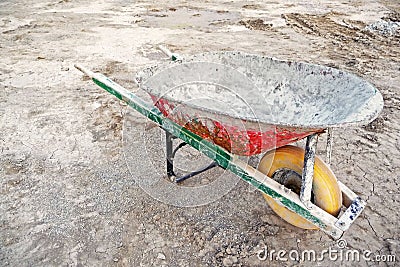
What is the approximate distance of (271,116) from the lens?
2.84 m

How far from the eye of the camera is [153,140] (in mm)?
3713

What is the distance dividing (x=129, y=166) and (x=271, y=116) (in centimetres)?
134

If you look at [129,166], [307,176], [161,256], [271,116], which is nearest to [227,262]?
[161,256]

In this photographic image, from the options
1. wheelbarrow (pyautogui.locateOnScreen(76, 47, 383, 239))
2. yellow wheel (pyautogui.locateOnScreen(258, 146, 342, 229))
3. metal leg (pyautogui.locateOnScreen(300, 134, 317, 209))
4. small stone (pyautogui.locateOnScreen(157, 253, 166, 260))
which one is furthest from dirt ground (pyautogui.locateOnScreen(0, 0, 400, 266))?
metal leg (pyautogui.locateOnScreen(300, 134, 317, 209))

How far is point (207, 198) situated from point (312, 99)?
1.09 meters

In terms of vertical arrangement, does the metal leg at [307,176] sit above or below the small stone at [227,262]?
above

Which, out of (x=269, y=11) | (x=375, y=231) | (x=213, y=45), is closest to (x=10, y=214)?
(x=375, y=231)

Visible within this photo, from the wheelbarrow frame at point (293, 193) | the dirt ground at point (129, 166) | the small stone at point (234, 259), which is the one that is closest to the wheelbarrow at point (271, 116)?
the wheelbarrow frame at point (293, 193)

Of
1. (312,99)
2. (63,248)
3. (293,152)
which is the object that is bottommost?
(63,248)

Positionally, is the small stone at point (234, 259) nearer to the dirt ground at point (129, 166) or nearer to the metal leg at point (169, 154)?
the dirt ground at point (129, 166)

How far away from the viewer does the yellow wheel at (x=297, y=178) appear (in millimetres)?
2258

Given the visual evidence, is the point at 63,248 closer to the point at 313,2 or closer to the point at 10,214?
the point at 10,214

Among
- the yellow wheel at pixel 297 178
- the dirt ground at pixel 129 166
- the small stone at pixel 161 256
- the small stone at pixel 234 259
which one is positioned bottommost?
the small stone at pixel 161 256

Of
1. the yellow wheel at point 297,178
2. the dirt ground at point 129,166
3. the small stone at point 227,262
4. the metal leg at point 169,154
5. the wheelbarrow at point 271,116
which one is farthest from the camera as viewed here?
the metal leg at point 169,154
